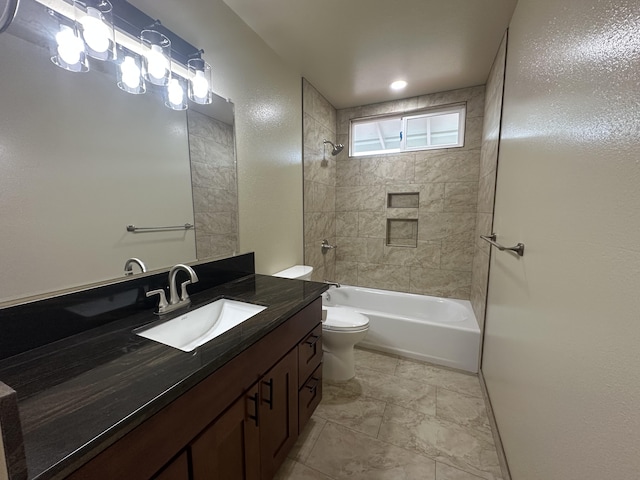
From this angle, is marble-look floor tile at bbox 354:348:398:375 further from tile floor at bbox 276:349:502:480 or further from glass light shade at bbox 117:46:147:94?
glass light shade at bbox 117:46:147:94

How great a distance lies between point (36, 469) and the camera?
427 mm

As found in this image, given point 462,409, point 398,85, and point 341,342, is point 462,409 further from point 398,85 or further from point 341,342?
point 398,85

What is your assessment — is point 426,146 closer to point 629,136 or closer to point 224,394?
point 629,136

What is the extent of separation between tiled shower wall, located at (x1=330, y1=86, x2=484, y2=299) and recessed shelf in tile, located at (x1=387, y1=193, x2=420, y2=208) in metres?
0.04

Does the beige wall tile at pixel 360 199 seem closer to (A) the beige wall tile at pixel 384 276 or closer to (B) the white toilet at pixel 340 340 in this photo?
(A) the beige wall tile at pixel 384 276

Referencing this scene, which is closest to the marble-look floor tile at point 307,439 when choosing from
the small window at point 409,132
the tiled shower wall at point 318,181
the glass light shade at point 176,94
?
the tiled shower wall at point 318,181

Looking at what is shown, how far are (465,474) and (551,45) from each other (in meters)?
1.96

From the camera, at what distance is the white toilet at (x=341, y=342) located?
189 centimetres

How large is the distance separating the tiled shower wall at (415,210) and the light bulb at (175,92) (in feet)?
5.36

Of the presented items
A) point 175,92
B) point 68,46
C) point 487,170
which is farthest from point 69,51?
point 487,170

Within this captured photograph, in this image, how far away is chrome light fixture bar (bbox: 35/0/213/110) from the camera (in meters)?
0.93

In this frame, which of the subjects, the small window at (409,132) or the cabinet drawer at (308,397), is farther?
the small window at (409,132)

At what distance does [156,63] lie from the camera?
1.19 metres

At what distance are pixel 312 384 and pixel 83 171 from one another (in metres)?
1.46
